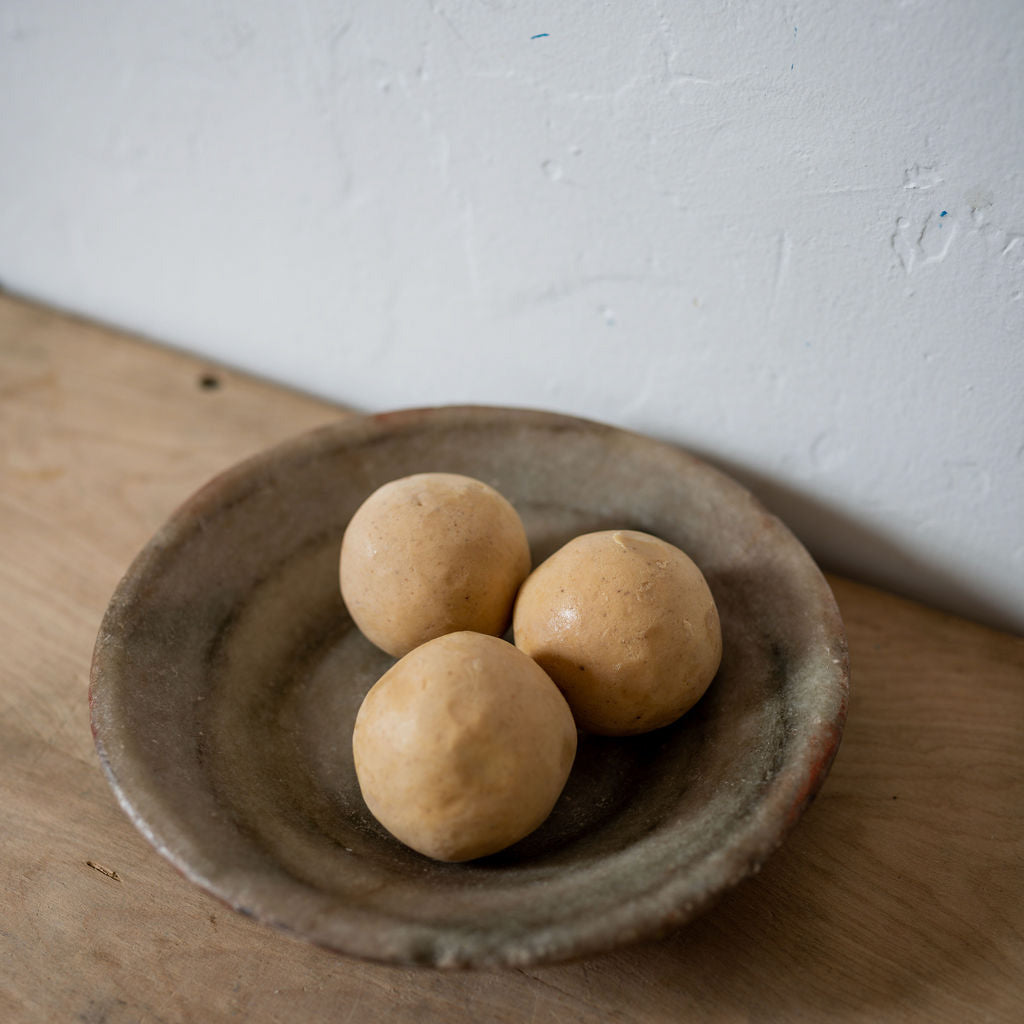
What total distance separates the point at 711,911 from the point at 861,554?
0.35 meters

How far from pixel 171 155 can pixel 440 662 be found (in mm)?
646

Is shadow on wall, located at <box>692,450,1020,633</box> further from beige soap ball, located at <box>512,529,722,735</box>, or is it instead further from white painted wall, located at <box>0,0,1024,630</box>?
beige soap ball, located at <box>512,529,722,735</box>

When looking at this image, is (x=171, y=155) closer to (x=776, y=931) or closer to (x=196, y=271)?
(x=196, y=271)

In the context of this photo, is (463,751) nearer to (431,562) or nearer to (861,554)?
(431,562)

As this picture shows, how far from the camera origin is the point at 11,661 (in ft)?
2.44

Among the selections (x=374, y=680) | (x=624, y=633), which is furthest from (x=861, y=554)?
(x=374, y=680)

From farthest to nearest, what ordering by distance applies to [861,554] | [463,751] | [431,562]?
[861,554], [431,562], [463,751]

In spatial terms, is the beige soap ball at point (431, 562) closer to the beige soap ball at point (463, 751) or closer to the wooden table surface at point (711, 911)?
the beige soap ball at point (463, 751)

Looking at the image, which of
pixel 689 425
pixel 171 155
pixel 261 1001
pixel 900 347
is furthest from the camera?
pixel 171 155

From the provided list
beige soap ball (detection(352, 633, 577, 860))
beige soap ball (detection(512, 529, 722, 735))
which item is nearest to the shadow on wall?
beige soap ball (detection(512, 529, 722, 735))

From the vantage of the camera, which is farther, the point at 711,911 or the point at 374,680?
the point at 374,680

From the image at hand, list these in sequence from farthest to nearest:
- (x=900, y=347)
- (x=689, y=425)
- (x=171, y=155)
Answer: (x=171, y=155)
(x=689, y=425)
(x=900, y=347)

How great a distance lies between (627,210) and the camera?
714 mm

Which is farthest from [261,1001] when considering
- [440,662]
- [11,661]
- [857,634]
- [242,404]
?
[242,404]
